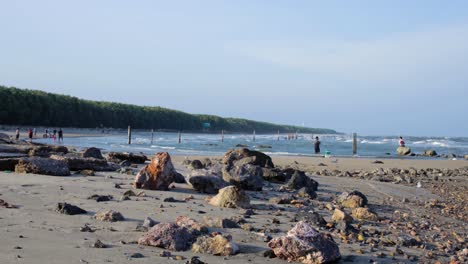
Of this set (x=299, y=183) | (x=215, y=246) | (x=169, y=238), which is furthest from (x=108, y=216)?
(x=299, y=183)

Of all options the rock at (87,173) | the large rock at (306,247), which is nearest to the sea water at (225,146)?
the rock at (87,173)

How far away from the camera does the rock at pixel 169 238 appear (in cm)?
442

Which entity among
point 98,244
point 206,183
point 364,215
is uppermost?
point 206,183

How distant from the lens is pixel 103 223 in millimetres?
5273

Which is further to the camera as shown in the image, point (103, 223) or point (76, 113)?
point (76, 113)

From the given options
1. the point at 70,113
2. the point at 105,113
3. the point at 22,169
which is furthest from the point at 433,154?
the point at 105,113

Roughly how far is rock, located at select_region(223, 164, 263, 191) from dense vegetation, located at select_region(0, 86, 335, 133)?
64.3 metres

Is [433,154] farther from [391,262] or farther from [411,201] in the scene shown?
[391,262]

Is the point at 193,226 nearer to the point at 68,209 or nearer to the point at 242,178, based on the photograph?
the point at 68,209

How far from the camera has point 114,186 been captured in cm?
823

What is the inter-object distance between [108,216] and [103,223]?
0.59ft

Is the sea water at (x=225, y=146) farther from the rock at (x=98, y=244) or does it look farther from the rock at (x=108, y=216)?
the rock at (x=98, y=244)

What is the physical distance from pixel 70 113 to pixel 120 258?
3332 inches

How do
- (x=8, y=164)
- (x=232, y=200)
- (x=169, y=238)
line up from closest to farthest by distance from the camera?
(x=169, y=238) → (x=232, y=200) → (x=8, y=164)
